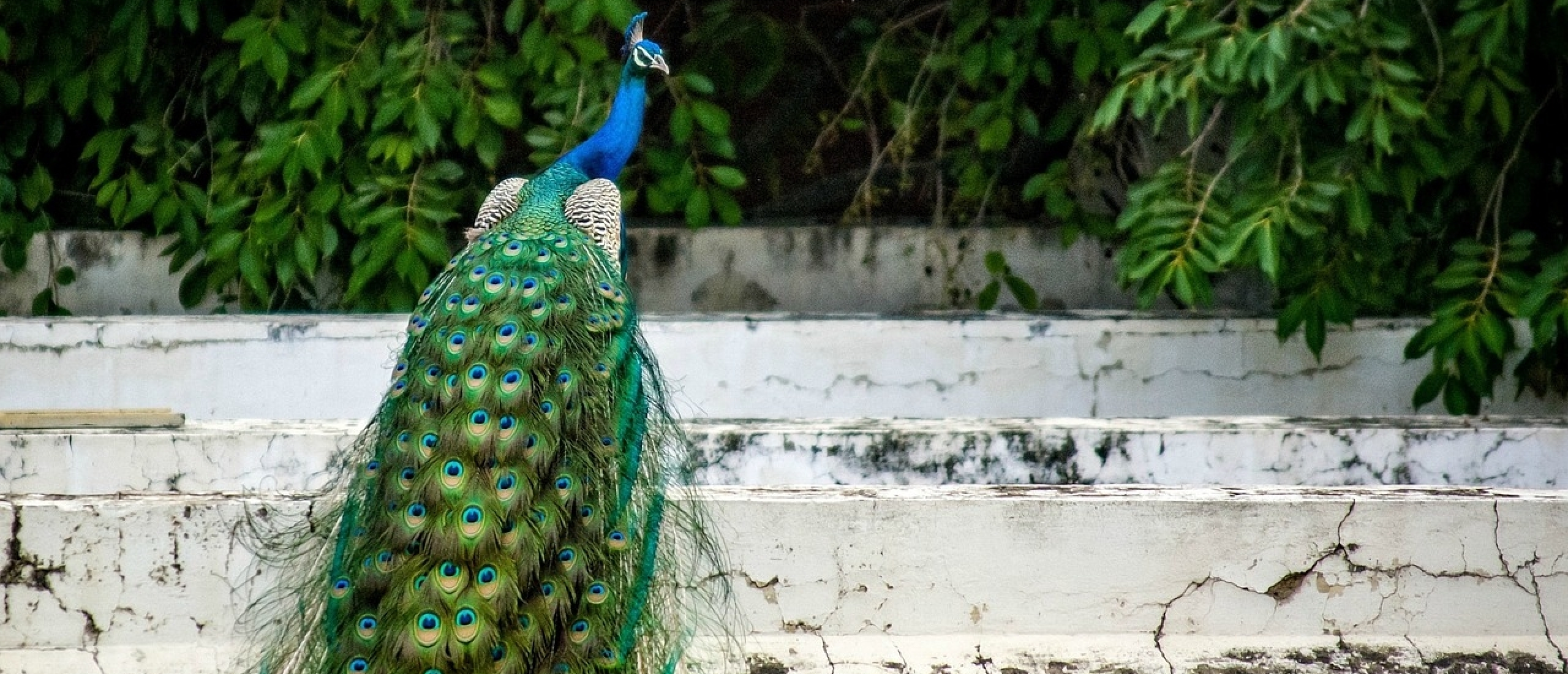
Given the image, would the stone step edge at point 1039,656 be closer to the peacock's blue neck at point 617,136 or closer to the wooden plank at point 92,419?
the wooden plank at point 92,419

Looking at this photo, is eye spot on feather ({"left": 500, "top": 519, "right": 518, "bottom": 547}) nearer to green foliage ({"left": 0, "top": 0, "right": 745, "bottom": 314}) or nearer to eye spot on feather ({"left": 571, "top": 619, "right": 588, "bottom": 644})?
eye spot on feather ({"left": 571, "top": 619, "right": 588, "bottom": 644})

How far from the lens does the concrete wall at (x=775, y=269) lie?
601cm

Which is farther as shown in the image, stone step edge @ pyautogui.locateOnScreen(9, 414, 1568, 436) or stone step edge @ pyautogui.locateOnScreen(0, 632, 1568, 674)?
stone step edge @ pyautogui.locateOnScreen(9, 414, 1568, 436)

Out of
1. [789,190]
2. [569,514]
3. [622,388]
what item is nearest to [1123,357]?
[789,190]

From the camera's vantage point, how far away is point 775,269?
605 cm

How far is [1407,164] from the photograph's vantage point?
4621 millimetres

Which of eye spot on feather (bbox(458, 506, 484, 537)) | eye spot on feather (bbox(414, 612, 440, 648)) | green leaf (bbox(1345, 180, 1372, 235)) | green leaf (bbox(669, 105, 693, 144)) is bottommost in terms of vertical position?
eye spot on feather (bbox(414, 612, 440, 648))

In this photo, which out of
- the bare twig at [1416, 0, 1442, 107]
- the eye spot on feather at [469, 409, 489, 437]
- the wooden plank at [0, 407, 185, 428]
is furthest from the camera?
the bare twig at [1416, 0, 1442, 107]

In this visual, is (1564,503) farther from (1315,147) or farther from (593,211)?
(593,211)

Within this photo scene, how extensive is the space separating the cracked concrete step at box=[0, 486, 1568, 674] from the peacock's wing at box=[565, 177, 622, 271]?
0.92 m

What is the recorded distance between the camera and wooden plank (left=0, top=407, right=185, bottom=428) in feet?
13.4

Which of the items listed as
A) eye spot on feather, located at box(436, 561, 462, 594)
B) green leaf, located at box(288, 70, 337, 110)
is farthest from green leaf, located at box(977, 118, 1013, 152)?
eye spot on feather, located at box(436, 561, 462, 594)

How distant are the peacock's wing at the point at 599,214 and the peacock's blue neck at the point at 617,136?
465 mm

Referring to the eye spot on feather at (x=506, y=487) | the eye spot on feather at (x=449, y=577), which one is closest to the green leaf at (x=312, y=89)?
the eye spot on feather at (x=506, y=487)
